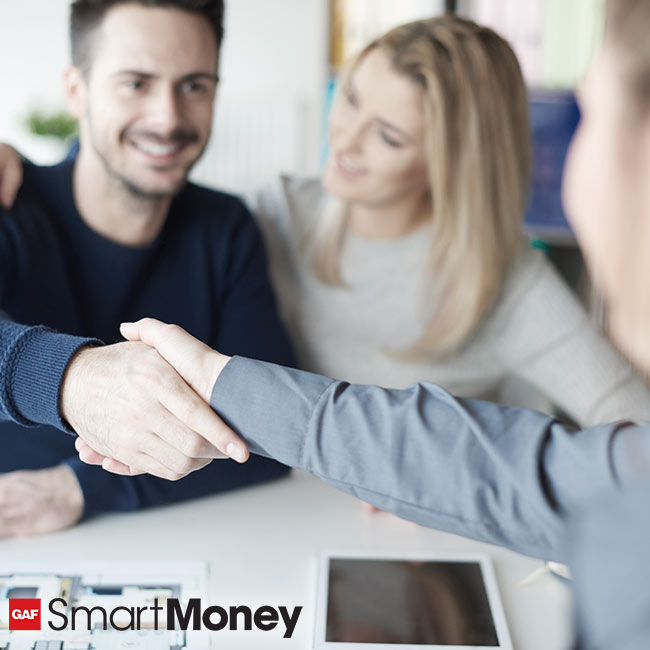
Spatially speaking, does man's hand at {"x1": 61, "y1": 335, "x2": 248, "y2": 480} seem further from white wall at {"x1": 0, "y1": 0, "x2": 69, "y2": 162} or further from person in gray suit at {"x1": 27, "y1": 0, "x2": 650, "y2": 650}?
white wall at {"x1": 0, "y1": 0, "x2": 69, "y2": 162}

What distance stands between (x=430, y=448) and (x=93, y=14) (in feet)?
2.67

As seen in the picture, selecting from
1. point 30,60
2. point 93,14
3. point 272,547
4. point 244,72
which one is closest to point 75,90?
point 93,14

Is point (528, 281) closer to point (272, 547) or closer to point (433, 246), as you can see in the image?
point (433, 246)

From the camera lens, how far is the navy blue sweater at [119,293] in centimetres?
90

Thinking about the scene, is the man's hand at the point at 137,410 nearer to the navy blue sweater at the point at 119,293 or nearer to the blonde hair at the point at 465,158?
the navy blue sweater at the point at 119,293

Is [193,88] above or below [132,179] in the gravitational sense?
above

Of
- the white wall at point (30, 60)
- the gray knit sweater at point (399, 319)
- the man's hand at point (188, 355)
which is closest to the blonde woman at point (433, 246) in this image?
the gray knit sweater at point (399, 319)

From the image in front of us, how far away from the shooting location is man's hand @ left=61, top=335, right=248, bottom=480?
0.69 metres

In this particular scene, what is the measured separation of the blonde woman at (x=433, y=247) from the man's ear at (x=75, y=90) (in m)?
0.32

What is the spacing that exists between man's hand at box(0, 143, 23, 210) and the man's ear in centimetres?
12

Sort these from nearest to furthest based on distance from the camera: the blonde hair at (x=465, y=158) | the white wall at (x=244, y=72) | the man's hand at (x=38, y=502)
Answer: the man's hand at (x=38, y=502) → the blonde hair at (x=465, y=158) → the white wall at (x=244, y=72)

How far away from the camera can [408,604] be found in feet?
2.45

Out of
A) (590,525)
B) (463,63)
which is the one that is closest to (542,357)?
(463,63)

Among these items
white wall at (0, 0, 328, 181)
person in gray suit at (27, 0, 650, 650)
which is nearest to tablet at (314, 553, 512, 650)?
person in gray suit at (27, 0, 650, 650)
